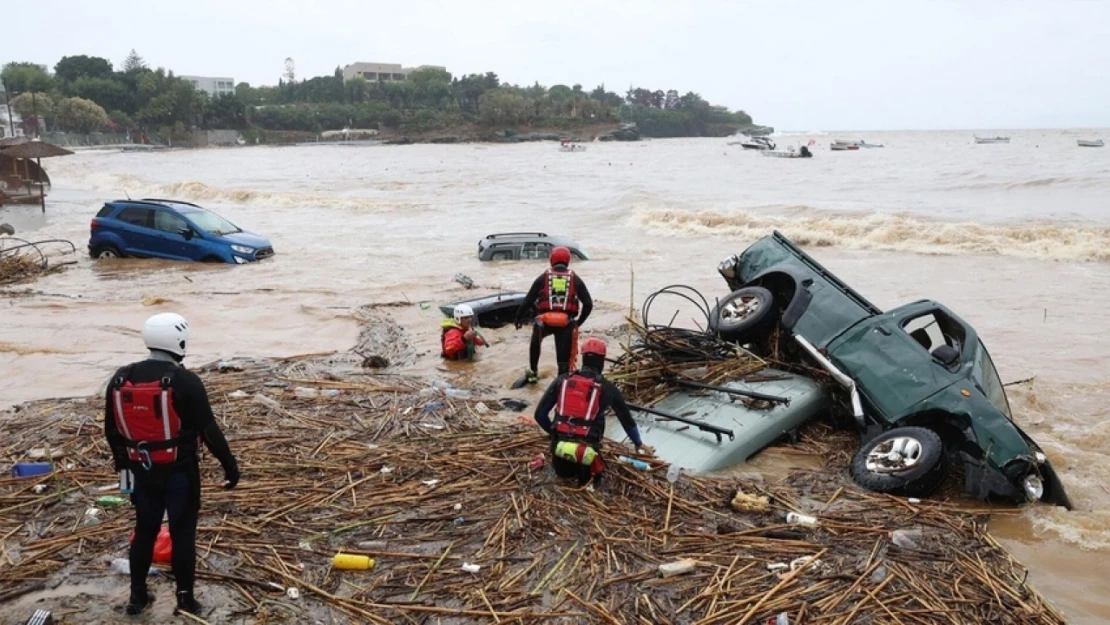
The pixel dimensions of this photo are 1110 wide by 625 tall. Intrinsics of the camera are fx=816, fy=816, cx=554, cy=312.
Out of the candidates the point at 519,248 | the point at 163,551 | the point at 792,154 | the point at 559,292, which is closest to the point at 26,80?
the point at 792,154

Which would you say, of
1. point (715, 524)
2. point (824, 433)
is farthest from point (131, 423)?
point (824, 433)

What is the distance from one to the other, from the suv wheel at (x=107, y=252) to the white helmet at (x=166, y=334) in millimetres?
16604

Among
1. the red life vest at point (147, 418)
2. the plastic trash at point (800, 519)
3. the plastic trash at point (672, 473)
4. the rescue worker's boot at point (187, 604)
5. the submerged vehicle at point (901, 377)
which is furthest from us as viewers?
the submerged vehicle at point (901, 377)

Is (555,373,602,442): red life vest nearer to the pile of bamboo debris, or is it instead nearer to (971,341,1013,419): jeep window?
the pile of bamboo debris

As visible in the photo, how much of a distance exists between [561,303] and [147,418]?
4.87m

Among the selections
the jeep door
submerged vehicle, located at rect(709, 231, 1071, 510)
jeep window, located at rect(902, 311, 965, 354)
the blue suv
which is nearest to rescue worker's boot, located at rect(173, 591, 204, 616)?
submerged vehicle, located at rect(709, 231, 1071, 510)

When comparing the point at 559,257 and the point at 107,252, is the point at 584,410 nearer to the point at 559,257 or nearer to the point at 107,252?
the point at 559,257

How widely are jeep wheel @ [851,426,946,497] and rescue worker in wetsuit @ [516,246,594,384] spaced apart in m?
3.01

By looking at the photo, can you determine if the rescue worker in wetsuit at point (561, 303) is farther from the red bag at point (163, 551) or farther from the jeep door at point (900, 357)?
the red bag at point (163, 551)

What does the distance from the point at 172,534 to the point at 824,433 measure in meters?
5.43

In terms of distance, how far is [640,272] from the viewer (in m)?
19.0

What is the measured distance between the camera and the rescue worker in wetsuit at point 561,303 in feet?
26.9

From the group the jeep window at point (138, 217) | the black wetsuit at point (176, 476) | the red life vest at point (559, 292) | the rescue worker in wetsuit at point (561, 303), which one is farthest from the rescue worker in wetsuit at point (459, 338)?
the jeep window at point (138, 217)

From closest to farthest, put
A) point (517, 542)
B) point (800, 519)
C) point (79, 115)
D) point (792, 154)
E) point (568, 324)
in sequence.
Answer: point (517, 542) < point (800, 519) < point (568, 324) < point (792, 154) < point (79, 115)
